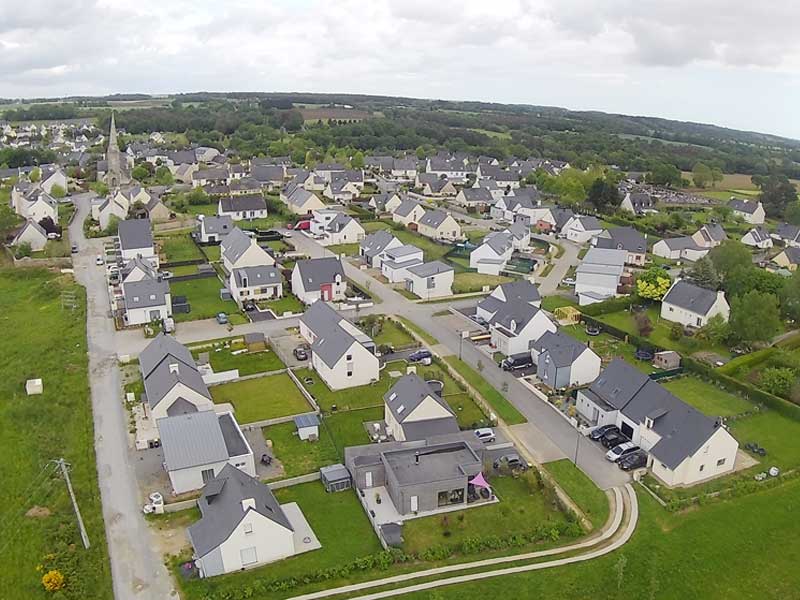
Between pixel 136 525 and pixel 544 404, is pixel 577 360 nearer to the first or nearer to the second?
pixel 544 404

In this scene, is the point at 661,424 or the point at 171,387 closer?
the point at 661,424

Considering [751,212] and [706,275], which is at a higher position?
[751,212]

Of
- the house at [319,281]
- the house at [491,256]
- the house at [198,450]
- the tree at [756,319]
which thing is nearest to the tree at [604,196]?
the house at [491,256]

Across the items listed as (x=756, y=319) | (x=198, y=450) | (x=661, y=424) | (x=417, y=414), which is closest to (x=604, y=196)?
(x=756, y=319)

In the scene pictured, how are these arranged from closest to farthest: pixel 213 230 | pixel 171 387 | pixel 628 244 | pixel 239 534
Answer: pixel 239 534
pixel 171 387
pixel 628 244
pixel 213 230

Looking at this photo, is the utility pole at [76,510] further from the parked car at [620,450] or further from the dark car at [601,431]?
the dark car at [601,431]

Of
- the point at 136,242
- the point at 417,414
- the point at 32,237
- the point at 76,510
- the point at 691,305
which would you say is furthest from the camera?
the point at 32,237

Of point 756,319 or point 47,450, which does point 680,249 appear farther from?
point 47,450
